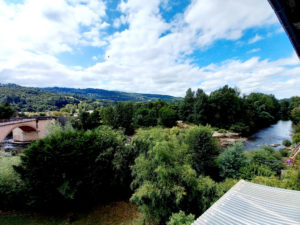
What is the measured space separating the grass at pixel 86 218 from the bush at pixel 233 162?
8.01m

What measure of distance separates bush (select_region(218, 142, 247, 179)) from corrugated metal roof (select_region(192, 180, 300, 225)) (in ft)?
28.0

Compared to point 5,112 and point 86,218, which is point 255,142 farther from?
point 5,112

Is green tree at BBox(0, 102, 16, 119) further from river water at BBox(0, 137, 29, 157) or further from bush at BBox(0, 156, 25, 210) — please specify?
bush at BBox(0, 156, 25, 210)

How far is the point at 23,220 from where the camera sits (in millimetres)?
7902

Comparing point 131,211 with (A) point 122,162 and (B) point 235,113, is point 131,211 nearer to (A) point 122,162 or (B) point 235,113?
(A) point 122,162

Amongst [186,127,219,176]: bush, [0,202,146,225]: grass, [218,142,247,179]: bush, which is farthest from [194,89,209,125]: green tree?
[0,202,146,225]: grass

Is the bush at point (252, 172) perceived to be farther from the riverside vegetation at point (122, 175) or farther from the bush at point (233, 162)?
the bush at point (233, 162)

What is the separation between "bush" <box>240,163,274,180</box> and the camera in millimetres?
10062

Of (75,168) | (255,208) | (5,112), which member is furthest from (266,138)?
(5,112)

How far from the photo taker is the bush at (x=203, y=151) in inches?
502

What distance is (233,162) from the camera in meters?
11.4

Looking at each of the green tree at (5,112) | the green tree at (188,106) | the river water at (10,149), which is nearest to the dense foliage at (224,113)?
the green tree at (188,106)

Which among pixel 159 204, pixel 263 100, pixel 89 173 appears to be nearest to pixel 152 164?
pixel 159 204

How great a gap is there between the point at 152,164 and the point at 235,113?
37.0m
